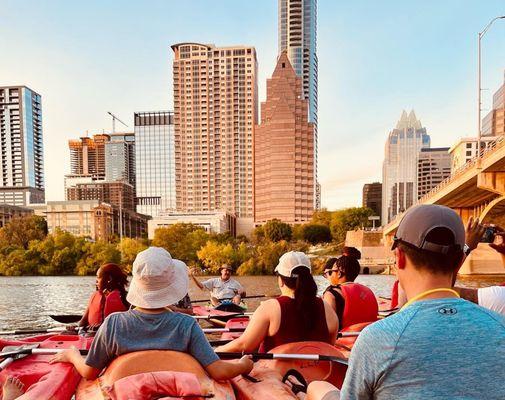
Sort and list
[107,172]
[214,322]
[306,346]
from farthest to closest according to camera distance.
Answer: [107,172] → [214,322] → [306,346]

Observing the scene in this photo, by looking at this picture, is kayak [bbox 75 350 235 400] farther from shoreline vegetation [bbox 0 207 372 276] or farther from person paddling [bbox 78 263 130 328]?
shoreline vegetation [bbox 0 207 372 276]

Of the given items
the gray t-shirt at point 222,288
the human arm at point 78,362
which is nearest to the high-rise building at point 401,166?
the gray t-shirt at point 222,288

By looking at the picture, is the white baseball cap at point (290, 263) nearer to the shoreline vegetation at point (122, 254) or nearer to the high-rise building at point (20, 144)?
the shoreline vegetation at point (122, 254)

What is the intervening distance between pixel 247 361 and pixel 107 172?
189023 millimetres

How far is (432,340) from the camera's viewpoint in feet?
3.57

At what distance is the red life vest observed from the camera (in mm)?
4730

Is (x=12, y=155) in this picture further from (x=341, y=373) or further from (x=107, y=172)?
(x=341, y=373)

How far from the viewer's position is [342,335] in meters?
4.62

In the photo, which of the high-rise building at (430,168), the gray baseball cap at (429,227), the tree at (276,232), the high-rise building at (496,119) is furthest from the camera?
the high-rise building at (430,168)

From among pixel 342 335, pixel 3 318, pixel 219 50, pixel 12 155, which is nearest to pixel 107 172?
pixel 12 155

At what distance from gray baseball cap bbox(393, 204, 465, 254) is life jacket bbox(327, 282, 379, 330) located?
11.8 ft

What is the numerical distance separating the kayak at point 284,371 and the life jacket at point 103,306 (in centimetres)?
264

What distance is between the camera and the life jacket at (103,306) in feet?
17.3

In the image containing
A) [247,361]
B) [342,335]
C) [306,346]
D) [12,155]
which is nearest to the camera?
[247,361]
